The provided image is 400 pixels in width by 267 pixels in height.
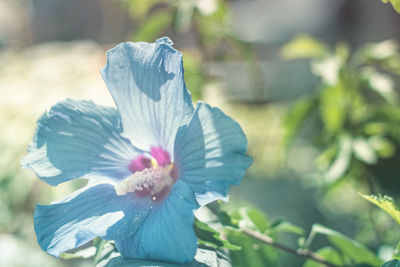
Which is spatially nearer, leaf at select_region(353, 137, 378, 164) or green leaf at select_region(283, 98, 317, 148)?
leaf at select_region(353, 137, 378, 164)

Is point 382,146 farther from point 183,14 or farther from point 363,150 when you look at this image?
point 183,14

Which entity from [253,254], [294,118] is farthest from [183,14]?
[253,254]

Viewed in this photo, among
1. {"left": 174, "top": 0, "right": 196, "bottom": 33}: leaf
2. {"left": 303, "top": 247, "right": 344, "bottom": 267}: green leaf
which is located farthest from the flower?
{"left": 174, "top": 0, "right": 196, "bottom": 33}: leaf

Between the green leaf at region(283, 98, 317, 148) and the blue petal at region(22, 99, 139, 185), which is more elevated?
the blue petal at region(22, 99, 139, 185)

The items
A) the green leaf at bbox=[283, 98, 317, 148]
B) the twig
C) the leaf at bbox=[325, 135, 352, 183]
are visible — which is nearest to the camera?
the twig

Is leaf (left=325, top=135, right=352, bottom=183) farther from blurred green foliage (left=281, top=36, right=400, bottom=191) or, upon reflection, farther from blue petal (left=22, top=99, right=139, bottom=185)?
blue petal (left=22, top=99, right=139, bottom=185)

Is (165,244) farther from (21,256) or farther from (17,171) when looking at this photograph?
(17,171)

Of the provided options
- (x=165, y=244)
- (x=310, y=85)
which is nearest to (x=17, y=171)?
(x=165, y=244)
